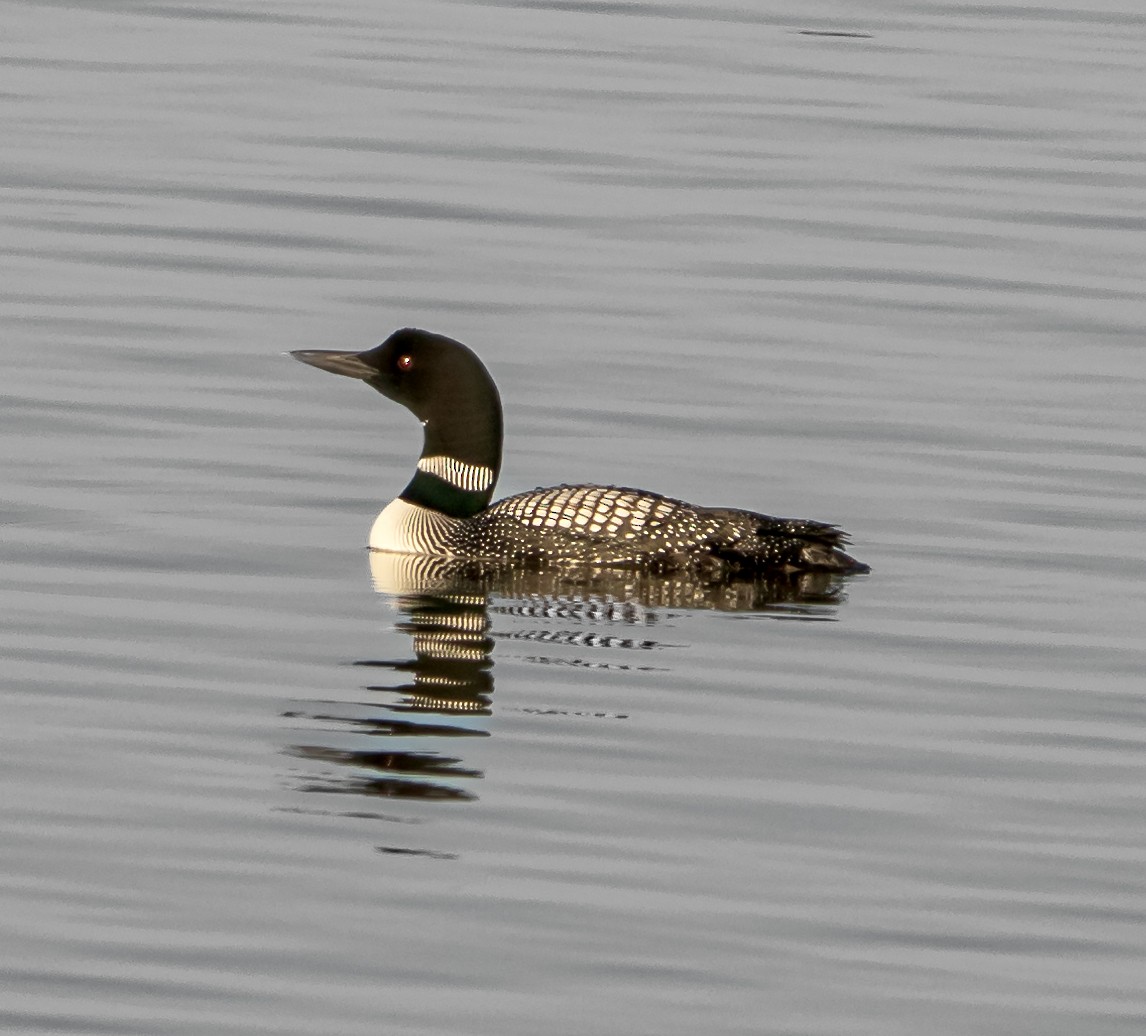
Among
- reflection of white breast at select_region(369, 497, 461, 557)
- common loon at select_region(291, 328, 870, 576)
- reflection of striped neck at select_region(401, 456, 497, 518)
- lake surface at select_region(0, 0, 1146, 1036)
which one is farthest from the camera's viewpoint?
reflection of striped neck at select_region(401, 456, 497, 518)

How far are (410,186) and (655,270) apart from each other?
2234 millimetres

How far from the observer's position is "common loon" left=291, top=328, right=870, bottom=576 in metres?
8.84

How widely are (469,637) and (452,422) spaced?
4.86 feet

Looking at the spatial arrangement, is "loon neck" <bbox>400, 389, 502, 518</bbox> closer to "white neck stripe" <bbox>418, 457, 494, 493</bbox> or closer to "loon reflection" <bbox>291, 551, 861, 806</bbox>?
"white neck stripe" <bbox>418, 457, 494, 493</bbox>

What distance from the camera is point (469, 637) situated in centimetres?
812

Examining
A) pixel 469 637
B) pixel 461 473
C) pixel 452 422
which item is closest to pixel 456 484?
pixel 461 473

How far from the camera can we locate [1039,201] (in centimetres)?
1518

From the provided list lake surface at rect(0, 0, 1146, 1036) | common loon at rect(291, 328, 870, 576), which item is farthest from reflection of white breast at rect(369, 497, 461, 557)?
lake surface at rect(0, 0, 1146, 1036)

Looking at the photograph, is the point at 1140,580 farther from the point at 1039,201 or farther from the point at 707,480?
the point at 1039,201

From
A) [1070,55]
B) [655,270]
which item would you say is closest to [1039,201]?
[655,270]

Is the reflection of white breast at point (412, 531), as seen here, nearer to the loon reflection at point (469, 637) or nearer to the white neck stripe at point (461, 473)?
the loon reflection at point (469, 637)

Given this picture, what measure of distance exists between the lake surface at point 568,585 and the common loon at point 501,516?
0.16m

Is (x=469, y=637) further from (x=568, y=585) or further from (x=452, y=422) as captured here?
(x=452, y=422)

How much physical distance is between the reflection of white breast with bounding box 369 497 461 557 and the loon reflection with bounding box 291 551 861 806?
44 millimetres
